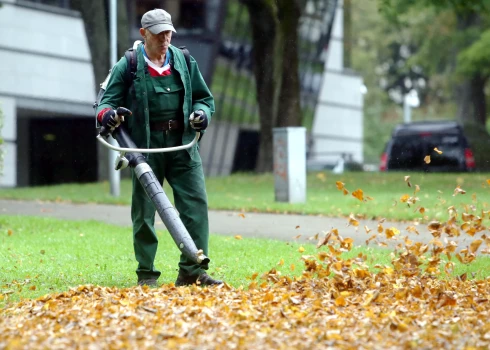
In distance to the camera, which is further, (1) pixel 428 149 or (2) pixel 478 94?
(2) pixel 478 94

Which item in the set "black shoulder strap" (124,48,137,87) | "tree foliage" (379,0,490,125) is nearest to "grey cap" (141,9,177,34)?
"black shoulder strap" (124,48,137,87)

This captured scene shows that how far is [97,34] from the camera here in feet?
84.3

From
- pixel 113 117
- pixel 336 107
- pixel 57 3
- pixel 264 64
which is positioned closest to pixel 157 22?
pixel 113 117

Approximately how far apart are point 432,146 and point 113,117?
17457 mm

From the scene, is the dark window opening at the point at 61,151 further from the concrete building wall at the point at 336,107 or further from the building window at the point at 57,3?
the concrete building wall at the point at 336,107

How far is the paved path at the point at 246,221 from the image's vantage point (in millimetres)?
11758

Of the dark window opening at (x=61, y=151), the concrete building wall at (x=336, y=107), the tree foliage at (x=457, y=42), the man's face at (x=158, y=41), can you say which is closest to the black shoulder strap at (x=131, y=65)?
the man's face at (x=158, y=41)

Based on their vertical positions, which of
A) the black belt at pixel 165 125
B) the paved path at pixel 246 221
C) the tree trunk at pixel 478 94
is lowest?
the paved path at pixel 246 221

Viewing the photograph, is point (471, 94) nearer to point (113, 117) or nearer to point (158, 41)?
point (158, 41)

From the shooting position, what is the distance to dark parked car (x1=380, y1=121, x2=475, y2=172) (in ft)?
77.3

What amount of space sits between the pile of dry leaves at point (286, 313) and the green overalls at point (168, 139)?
0.55 m

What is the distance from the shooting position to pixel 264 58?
84.5ft

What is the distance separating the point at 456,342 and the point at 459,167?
1862cm

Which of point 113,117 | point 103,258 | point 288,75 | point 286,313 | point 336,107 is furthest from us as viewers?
point 336,107
